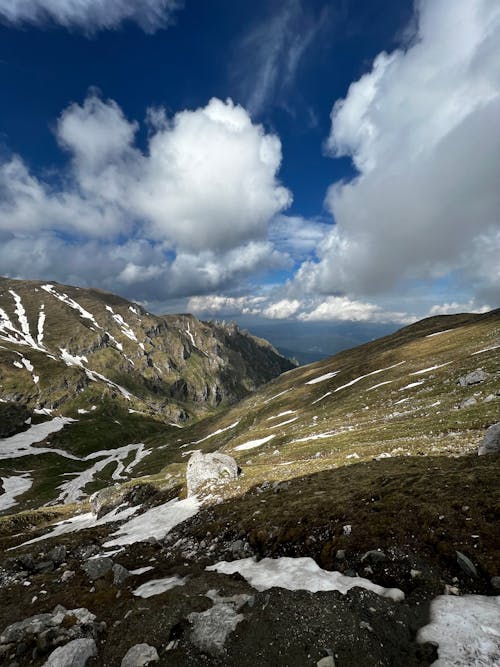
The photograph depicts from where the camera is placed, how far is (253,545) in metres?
17.7

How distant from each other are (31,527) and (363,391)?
7516cm

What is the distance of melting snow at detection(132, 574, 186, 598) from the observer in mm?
14258

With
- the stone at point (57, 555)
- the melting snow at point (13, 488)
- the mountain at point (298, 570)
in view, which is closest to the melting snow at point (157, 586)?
the mountain at point (298, 570)

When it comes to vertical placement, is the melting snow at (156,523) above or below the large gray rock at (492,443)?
below

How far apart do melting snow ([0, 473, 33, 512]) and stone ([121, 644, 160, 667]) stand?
401ft

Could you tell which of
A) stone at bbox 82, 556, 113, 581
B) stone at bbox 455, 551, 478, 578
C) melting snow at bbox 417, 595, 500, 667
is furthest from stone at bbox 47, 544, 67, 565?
stone at bbox 455, 551, 478, 578

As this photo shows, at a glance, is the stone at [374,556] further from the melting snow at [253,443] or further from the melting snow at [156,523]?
the melting snow at [253,443]

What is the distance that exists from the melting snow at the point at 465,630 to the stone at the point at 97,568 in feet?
53.8

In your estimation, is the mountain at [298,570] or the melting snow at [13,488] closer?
the mountain at [298,570]

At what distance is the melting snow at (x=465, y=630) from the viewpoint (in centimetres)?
788

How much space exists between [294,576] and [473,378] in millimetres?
55697

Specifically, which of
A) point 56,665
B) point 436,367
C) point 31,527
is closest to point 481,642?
point 56,665

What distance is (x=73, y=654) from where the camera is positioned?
10.1 meters

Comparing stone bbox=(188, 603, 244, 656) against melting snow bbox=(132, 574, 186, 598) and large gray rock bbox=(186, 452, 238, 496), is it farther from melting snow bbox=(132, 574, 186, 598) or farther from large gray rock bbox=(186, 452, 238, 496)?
large gray rock bbox=(186, 452, 238, 496)
